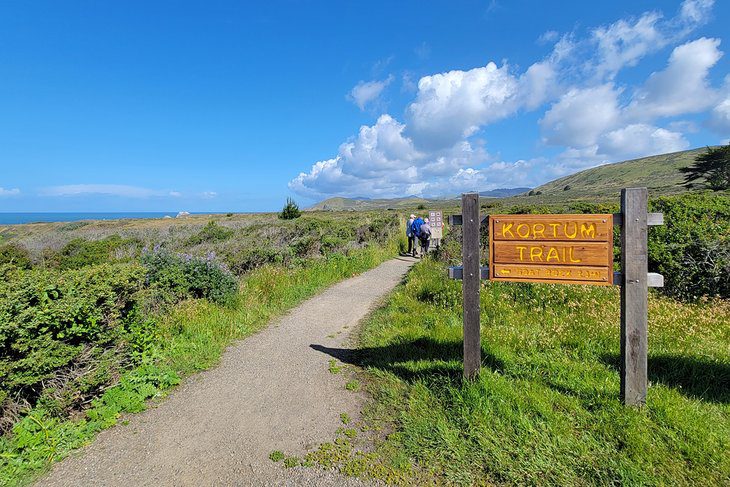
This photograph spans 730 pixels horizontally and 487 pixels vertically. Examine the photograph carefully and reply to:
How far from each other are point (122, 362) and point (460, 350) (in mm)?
4084

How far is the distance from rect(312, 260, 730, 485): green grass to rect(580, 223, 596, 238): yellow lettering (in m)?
A: 1.52

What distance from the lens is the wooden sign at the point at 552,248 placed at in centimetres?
332

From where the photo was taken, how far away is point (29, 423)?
3.13 metres

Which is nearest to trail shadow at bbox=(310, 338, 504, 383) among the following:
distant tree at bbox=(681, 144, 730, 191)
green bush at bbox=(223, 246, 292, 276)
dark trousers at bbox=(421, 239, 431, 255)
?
green bush at bbox=(223, 246, 292, 276)

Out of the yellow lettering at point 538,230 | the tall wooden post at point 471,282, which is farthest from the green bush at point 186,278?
the yellow lettering at point 538,230

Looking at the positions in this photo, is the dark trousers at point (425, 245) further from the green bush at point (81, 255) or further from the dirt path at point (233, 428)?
the green bush at point (81, 255)

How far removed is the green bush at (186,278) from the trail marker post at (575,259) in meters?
5.01

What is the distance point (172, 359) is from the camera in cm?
469

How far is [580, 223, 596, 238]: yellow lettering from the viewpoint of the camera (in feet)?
10.9

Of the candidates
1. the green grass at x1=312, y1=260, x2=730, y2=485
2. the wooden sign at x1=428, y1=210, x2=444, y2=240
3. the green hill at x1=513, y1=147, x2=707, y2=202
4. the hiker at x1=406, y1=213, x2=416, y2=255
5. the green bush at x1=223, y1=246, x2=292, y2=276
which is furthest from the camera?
the green hill at x1=513, y1=147, x2=707, y2=202

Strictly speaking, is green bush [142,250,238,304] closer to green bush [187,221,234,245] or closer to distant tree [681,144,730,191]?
green bush [187,221,234,245]

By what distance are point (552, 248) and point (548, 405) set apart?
4.75ft

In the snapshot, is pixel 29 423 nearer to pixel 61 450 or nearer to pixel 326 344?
pixel 61 450

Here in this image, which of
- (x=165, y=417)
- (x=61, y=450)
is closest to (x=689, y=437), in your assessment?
(x=165, y=417)
